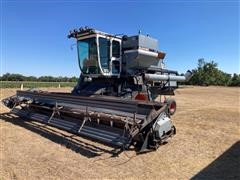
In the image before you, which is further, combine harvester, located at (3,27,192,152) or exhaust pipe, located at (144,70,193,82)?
exhaust pipe, located at (144,70,193,82)

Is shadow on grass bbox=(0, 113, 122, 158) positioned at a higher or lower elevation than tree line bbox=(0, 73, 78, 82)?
Answer: lower

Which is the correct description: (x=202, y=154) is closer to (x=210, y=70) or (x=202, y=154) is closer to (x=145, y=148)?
(x=145, y=148)

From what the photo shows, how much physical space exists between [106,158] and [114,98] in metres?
2.10

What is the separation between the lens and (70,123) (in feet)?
19.7

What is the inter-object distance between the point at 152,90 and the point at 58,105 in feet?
13.6

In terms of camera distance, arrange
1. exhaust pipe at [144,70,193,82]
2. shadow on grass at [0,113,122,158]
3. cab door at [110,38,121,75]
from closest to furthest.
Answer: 1. shadow on grass at [0,113,122,158]
2. cab door at [110,38,121,75]
3. exhaust pipe at [144,70,193,82]

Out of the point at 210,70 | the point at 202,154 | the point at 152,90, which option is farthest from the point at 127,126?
the point at 210,70

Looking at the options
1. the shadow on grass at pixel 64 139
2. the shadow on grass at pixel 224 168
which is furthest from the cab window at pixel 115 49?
the shadow on grass at pixel 224 168

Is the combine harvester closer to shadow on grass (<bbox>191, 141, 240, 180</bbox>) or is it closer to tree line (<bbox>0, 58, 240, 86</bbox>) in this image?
shadow on grass (<bbox>191, 141, 240, 180</bbox>)

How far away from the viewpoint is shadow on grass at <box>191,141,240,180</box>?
3838mm

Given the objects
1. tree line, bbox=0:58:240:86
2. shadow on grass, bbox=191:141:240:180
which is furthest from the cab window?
tree line, bbox=0:58:240:86

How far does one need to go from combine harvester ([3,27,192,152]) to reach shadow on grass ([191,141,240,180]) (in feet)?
3.68

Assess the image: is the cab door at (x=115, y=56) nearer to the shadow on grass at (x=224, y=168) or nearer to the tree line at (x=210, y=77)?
the shadow on grass at (x=224, y=168)

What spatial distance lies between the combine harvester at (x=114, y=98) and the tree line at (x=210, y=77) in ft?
215
